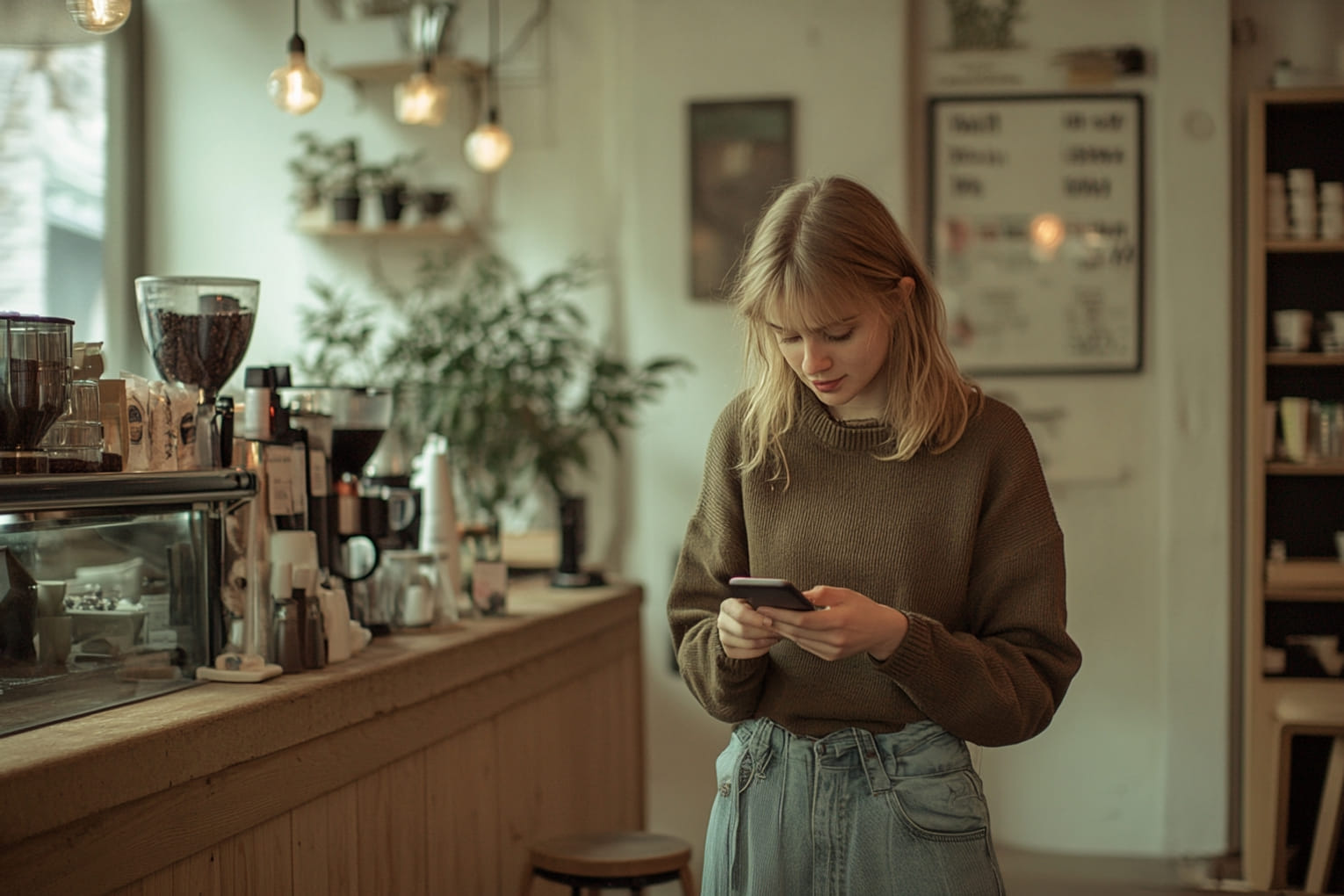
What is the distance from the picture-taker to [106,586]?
65.6 inches

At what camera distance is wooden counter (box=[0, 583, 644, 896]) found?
1348 mm

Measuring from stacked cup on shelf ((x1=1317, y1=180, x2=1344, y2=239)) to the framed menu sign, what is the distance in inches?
20.9

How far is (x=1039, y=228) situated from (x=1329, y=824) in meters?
1.96

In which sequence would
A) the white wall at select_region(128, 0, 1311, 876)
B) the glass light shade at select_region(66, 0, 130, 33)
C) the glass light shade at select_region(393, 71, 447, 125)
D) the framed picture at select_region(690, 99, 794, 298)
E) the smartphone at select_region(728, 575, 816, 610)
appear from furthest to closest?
the framed picture at select_region(690, 99, 794, 298), the white wall at select_region(128, 0, 1311, 876), the glass light shade at select_region(393, 71, 447, 125), the glass light shade at select_region(66, 0, 130, 33), the smartphone at select_region(728, 575, 816, 610)

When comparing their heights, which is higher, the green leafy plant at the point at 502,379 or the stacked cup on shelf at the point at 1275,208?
the stacked cup on shelf at the point at 1275,208

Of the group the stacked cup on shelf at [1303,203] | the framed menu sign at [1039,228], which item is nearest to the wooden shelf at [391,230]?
the framed menu sign at [1039,228]

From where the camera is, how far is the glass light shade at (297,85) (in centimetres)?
287

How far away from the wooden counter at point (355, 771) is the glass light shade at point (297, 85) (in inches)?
47.9

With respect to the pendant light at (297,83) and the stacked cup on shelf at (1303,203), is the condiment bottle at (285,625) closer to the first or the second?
the pendant light at (297,83)

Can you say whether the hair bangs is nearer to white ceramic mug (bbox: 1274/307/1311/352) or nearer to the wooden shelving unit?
the wooden shelving unit

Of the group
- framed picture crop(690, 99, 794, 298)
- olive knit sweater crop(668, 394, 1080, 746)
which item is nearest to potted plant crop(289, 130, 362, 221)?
framed picture crop(690, 99, 794, 298)

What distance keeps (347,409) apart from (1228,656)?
3.03 meters

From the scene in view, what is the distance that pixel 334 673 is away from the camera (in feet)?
6.14

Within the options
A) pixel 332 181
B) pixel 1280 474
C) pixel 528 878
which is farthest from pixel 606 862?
pixel 332 181
